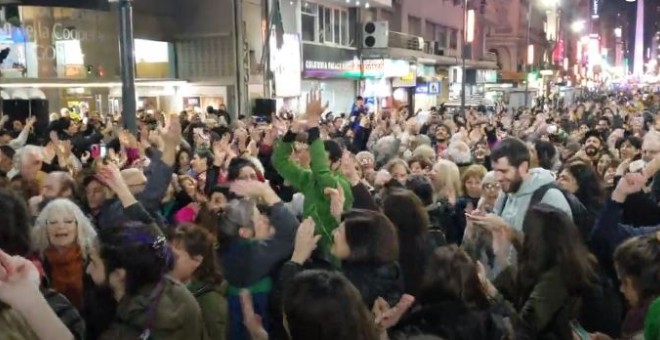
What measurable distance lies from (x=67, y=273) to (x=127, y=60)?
6.54 m

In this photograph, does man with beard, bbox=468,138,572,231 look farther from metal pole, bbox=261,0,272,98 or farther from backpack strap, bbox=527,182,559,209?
metal pole, bbox=261,0,272,98

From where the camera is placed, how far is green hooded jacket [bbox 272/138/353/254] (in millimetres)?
5195

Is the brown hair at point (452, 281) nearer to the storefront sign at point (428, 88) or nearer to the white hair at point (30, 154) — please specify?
the white hair at point (30, 154)

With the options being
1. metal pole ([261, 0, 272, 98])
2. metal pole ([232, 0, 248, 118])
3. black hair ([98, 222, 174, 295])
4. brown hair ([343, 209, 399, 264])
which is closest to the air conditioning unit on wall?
metal pole ([261, 0, 272, 98])

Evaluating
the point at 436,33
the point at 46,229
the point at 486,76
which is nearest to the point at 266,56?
the point at 46,229

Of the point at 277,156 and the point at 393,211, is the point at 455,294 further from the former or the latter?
the point at 277,156

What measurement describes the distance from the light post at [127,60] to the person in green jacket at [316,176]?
4.90m

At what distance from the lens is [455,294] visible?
3.25 m

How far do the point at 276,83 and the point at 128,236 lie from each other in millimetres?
21087

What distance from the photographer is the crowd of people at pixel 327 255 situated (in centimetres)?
314

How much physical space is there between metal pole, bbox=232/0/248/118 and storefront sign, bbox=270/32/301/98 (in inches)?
42.5

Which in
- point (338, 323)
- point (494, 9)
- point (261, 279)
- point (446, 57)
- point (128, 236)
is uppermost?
point (494, 9)

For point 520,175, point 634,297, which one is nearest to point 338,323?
point 634,297

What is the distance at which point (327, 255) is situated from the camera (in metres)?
4.86
